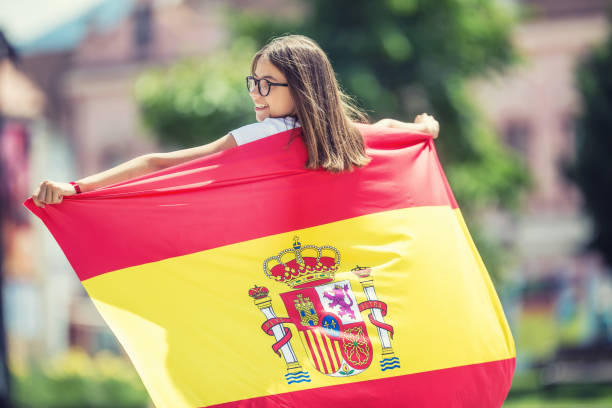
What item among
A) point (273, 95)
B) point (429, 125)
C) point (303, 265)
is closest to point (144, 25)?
point (429, 125)

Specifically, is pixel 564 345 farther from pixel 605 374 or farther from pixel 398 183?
pixel 398 183

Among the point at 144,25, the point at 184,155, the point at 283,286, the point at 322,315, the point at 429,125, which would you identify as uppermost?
the point at 144,25

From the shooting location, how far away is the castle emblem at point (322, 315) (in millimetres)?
3449

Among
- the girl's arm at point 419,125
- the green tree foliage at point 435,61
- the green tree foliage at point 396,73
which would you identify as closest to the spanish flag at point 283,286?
the girl's arm at point 419,125

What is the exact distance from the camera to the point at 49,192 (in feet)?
11.7

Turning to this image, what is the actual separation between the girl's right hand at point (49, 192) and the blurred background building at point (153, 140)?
15.2m

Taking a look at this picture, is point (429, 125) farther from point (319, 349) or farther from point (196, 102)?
point (196, 102)

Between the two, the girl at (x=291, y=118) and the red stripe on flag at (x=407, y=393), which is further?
the girl at (x=291, y=118)

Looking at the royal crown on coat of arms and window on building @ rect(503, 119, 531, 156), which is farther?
window on building @ rect(503, 119, 531, 156)

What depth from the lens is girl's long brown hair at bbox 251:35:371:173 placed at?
11.6ft

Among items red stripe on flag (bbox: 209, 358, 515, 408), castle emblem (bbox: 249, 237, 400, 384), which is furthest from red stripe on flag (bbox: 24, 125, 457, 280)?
red stripe on flag (bbox: 209, 358, 515, 408)

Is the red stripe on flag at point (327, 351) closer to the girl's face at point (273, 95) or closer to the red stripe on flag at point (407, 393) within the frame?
the red stripe on flag at point (407, 393)

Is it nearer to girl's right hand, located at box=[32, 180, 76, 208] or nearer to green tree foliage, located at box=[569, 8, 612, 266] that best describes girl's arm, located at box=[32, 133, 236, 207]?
girl's right hand, located at box=[32, 180, 76, 208]

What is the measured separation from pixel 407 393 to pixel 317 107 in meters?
1.18
